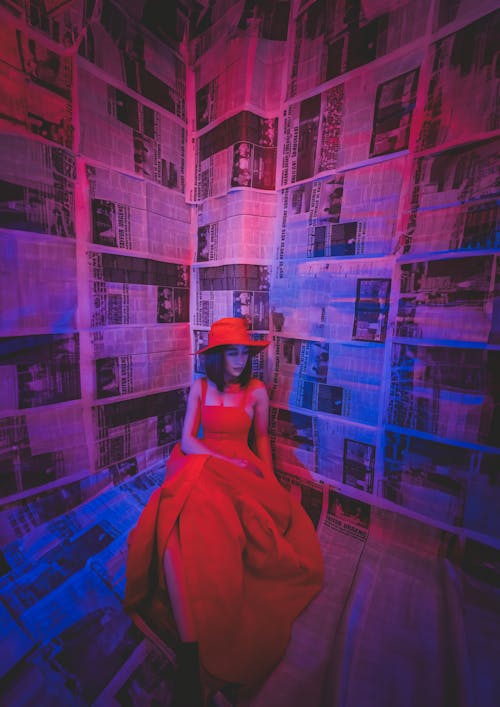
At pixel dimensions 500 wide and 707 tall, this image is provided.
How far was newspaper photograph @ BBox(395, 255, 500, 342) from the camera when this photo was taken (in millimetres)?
846

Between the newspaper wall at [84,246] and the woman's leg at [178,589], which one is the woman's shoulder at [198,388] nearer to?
the newspaper wall at [84,246]

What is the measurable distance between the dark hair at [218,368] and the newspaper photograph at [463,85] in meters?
0.88

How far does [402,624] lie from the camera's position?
0.81 metres

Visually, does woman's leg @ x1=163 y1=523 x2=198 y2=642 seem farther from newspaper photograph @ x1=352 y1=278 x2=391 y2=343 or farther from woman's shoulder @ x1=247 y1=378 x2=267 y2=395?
newspaper photograph @ x1=352 y1=278 x2=391 y2=343

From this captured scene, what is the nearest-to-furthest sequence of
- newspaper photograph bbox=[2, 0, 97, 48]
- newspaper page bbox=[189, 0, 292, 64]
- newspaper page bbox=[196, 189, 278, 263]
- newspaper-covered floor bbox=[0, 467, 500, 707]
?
newspaper-covered floor bbox=[0, 467, 500, 707]
newspaper photograph bbox=[2, 0, 97, 48]
newspaper page bbox=[189, 0, 292, 64]
newspaper page bbox=[196, 189, 278, 263]

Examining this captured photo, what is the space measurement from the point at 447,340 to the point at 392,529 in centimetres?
65

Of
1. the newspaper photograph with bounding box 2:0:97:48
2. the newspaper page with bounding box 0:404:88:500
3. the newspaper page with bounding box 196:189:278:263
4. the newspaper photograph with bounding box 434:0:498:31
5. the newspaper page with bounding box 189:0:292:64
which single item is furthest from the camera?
the newspaper page with bounding box 196:189:278:263

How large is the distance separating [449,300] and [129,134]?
1.23 metres

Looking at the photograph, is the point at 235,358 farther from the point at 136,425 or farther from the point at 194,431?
the point at 136,425

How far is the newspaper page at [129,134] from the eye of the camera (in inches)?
41.0

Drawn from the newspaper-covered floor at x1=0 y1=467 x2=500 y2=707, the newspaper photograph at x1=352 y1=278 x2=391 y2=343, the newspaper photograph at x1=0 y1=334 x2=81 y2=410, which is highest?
the newspaper photograph at x1=352 y1=278 x2=391 y2=343

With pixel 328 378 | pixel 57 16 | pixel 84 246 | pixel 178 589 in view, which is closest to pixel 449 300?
pixel 328 378

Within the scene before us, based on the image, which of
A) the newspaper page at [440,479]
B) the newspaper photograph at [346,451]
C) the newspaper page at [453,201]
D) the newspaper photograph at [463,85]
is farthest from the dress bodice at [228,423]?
the newspaper photograph at [463,85]

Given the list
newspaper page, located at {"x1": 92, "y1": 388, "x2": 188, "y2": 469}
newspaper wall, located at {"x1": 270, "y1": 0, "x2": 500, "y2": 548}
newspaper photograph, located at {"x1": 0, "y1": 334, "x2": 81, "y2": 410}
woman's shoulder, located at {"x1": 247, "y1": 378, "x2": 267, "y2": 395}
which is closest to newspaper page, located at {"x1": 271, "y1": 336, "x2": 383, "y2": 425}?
newspaper wall, located at {"x1": 270, "y1": 0, "x2": 500, "y2": 548}
